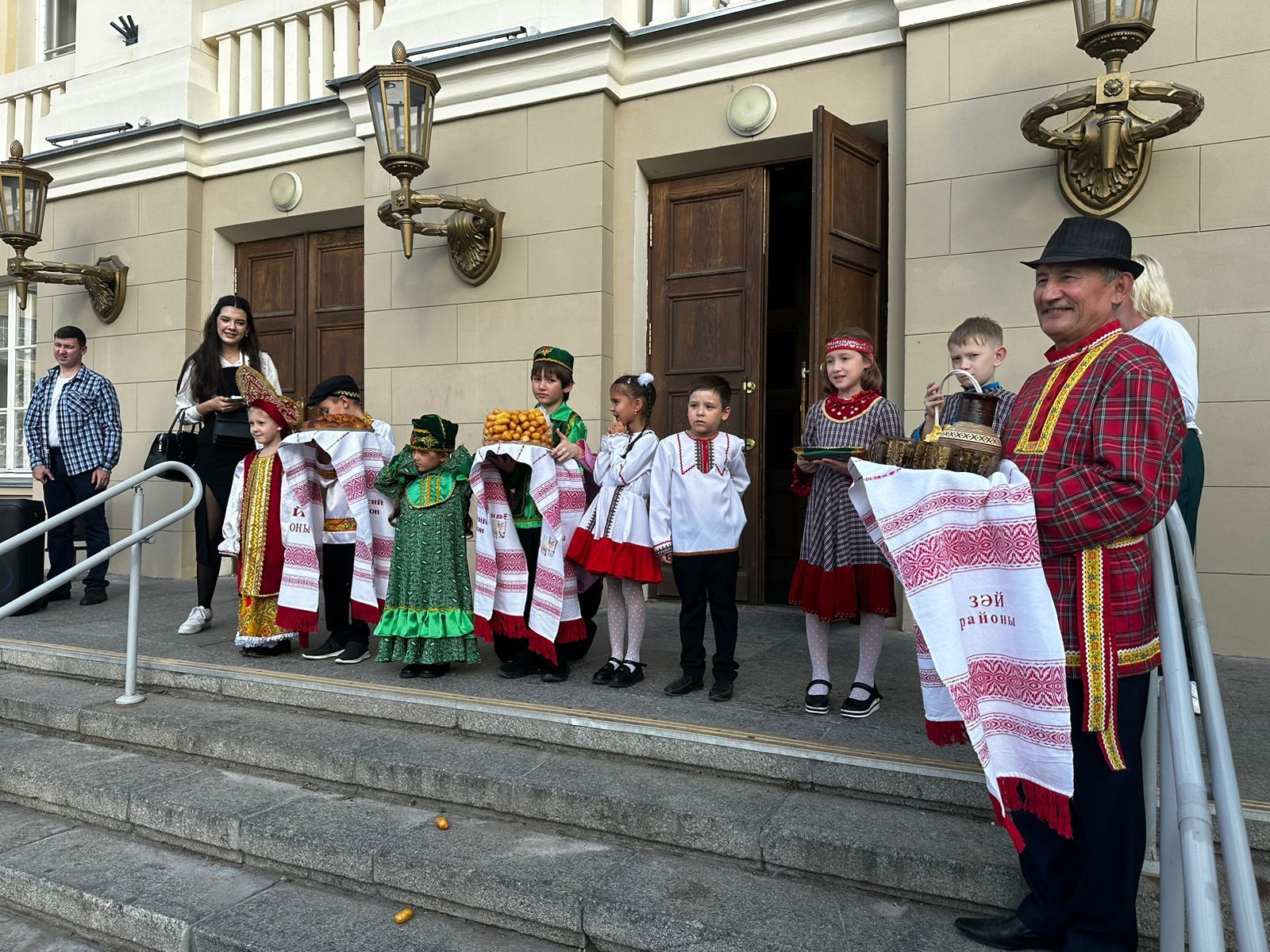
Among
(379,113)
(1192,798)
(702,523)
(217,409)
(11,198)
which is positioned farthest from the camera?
(11,198)

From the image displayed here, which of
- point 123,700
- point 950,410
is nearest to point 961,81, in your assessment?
point 950,410

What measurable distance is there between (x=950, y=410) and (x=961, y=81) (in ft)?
11.5

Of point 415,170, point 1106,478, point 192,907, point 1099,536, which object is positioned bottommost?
point 192,907

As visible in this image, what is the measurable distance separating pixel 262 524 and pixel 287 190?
3.82 m

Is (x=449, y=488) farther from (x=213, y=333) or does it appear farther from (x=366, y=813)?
(x=213, y=333)

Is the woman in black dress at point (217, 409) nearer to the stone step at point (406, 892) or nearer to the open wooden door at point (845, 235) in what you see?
the stone step at point (406, 892)

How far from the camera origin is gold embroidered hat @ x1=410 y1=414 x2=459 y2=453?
4285 millimetres

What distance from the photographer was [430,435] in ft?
14.1

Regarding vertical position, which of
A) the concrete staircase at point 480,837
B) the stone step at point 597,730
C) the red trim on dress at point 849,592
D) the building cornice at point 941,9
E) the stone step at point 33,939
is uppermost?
the building cornice at point 941,9

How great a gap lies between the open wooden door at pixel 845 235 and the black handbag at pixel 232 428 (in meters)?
3.21

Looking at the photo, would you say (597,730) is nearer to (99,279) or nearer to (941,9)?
(941,9)

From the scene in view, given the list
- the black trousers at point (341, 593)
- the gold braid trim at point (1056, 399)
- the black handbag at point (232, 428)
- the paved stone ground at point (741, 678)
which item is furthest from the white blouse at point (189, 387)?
the gold braid trim at point (1056, 399)

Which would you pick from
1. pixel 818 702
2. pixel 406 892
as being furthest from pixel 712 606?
pixel 406 892

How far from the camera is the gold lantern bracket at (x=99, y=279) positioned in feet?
25.2
